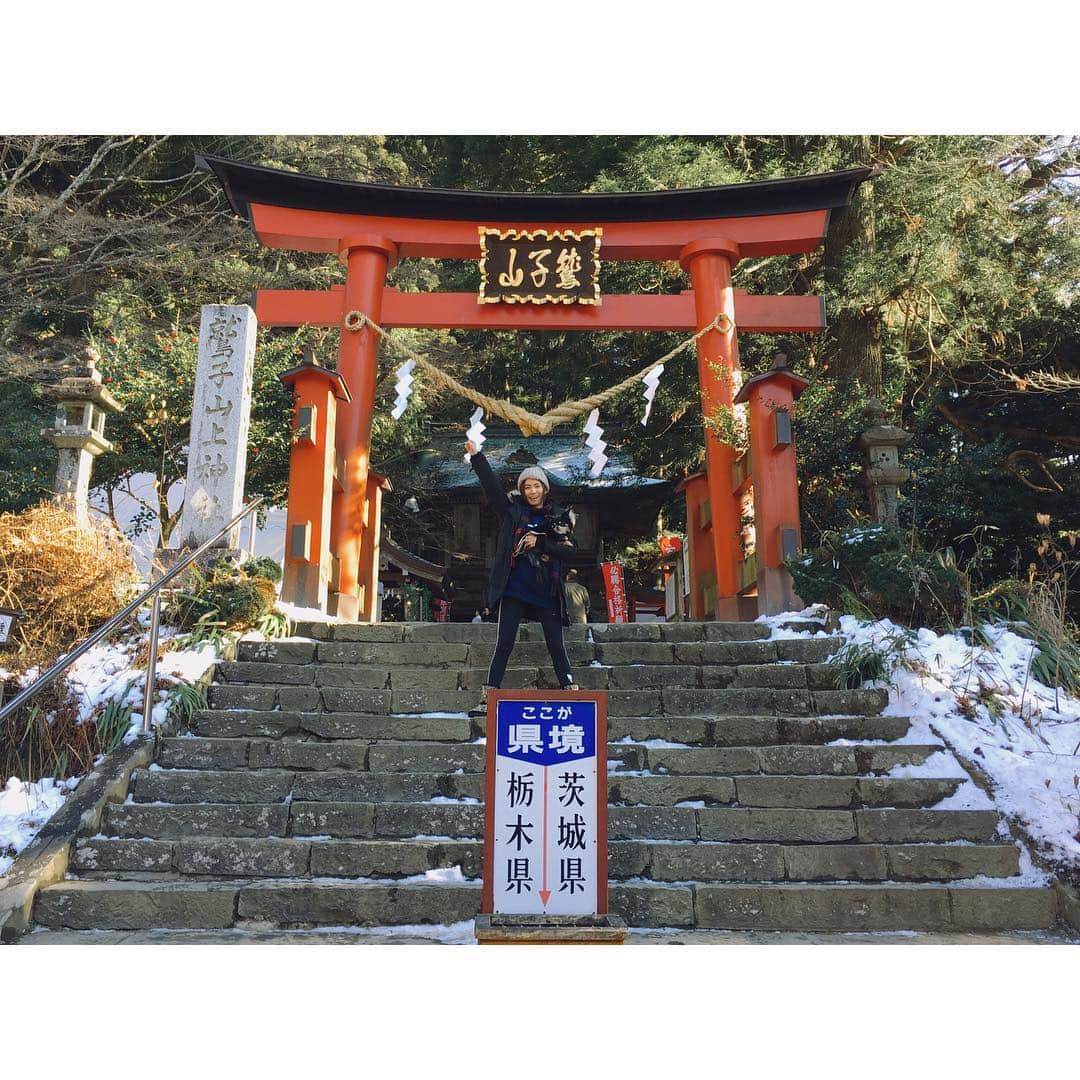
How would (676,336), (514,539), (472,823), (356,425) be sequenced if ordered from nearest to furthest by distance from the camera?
(472,823)
(514,539)
(356,425)
(676,336)

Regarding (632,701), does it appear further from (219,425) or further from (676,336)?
(676,336)

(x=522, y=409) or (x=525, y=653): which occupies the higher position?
(x=522, y=409)

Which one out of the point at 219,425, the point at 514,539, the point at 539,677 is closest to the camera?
the point at 514,539

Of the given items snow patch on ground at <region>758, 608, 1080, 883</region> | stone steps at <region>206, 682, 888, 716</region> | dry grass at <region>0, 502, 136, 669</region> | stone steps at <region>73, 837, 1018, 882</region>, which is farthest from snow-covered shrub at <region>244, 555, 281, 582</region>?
snow patch on ground at <region>758, 608, 1080, 883</region>

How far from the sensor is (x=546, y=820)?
12.3ft

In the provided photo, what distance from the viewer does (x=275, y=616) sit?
7.17 metres

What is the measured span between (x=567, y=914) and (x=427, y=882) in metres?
1.06

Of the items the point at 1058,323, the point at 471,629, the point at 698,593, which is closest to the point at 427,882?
the point at 471,629

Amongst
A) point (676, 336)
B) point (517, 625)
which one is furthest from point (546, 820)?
point (676, 336)

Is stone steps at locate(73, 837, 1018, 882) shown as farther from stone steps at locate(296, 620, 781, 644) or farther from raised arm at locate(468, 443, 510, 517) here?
stone steps at locate(296, 620, 781, 644)

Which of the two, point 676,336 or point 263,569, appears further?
point 676,336

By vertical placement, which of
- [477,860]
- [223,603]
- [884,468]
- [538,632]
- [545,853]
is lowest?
[477,860]

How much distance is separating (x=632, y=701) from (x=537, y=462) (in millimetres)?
10160

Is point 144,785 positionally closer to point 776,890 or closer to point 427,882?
point 427,882
